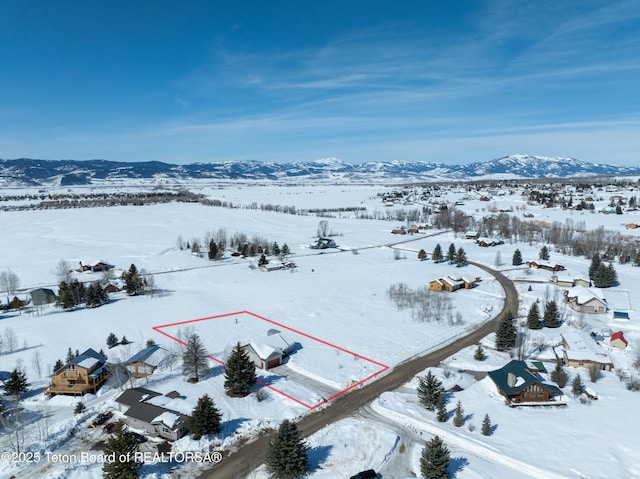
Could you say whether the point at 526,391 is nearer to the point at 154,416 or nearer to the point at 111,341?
the point at 154,416

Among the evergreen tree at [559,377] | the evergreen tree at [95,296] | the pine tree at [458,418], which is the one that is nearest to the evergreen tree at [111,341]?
the evergreen tree at [95,296]

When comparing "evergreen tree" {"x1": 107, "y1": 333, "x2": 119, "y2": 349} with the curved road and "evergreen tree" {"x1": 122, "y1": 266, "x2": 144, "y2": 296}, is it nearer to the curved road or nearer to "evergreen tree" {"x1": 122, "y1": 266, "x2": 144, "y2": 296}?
"evergreen tree" {"x1": 122, "y1": 266, "x2": 144, "y2": 296}

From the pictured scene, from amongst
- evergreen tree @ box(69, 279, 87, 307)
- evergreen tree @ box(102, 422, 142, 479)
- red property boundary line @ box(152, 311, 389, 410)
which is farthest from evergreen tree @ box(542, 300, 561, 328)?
evergreen tree @ box(69, 279, 87, 307)

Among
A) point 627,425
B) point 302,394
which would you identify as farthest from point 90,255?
point 627,425

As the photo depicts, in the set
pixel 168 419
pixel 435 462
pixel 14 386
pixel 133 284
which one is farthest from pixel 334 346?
pixel 133 284

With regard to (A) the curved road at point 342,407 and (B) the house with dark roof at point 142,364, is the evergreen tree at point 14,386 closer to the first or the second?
(B) the house with dark roof at point 142,364

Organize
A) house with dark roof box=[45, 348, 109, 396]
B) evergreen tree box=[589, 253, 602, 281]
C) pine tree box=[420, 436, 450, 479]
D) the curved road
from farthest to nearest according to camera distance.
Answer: evergreen tree box=[589, 253, 602, 281] < house with dark roof box=[45, 348, 109, 396] < the curved road < pine tree box=[420, 436, 450, 479]
